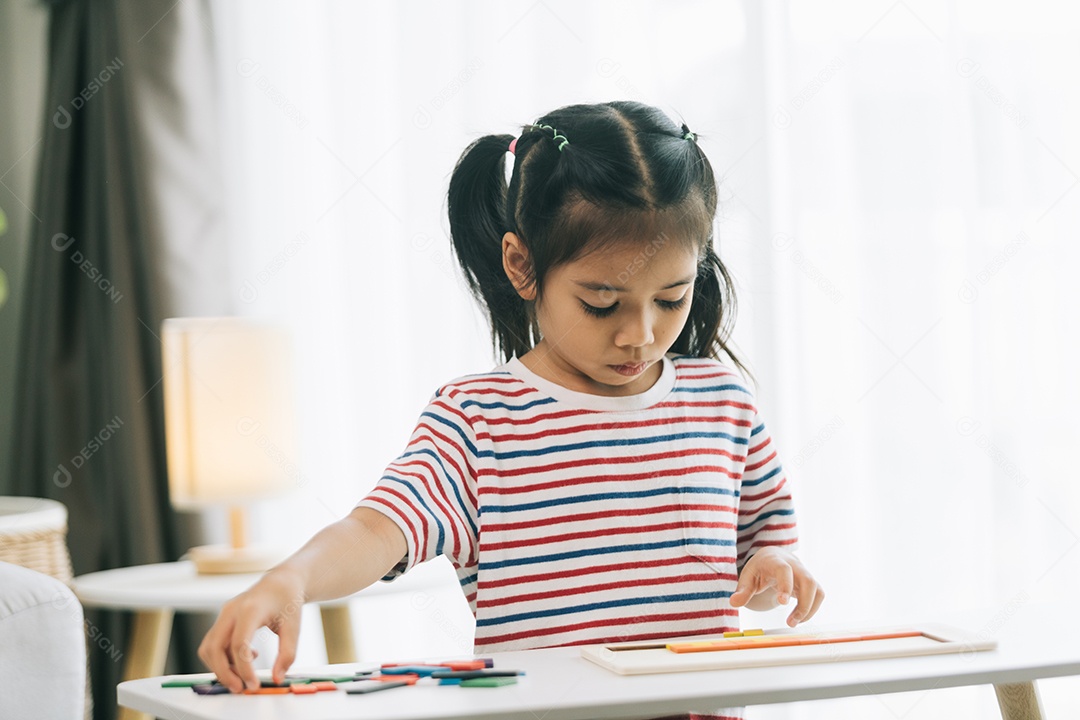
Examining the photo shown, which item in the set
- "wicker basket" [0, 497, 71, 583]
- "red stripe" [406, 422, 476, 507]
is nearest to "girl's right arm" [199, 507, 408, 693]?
"red stripe" [406, 422, 476, 507]

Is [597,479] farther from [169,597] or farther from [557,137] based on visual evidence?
[169,597]

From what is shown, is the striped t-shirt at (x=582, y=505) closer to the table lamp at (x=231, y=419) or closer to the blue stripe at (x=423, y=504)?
the blue stripe at (x=423, y=504)

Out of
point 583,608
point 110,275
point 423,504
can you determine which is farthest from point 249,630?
point 110,275

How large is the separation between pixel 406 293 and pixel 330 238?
18 centimetres

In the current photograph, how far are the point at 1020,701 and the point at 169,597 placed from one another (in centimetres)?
102

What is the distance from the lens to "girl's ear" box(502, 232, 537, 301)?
1.03m

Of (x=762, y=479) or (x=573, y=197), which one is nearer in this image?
(x=573, y=197)

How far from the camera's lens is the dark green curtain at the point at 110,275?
216cm

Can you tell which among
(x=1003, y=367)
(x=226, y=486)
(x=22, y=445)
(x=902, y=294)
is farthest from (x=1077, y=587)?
(x=22, y=445)

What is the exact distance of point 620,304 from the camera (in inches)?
37.7

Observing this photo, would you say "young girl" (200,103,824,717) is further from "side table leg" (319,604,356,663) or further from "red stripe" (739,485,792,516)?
"side table leg" (319,604,356,663)

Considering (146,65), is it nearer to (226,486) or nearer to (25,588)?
(226,486)

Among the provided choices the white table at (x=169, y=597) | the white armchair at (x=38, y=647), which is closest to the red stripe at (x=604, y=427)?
the white armchair at (x=38, y=647)

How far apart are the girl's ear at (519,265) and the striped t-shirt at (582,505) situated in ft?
0.23
